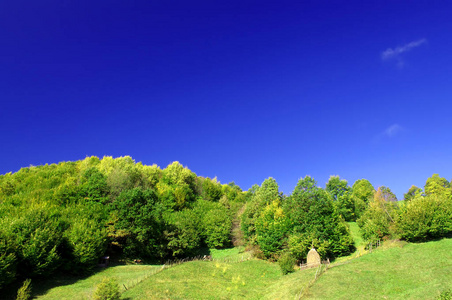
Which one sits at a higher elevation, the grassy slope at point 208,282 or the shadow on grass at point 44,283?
the shadow on grass at point 44,283

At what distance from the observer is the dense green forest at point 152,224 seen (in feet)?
108

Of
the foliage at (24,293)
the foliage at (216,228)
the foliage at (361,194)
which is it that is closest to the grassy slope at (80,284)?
Result: the foliage at (24,293)

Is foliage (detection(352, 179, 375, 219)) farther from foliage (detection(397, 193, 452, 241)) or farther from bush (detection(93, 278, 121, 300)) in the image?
bush (detection(93, 278, 121, 300))

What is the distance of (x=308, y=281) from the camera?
105 feet

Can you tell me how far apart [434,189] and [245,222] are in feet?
212

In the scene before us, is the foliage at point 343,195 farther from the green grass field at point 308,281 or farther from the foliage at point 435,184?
the green grass field at point 308,281

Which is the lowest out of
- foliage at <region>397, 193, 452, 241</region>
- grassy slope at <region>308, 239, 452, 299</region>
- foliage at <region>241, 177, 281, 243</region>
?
grassy slope at <region>308, 239, 452, 299</region>

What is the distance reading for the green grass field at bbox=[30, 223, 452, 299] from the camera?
89.4ft

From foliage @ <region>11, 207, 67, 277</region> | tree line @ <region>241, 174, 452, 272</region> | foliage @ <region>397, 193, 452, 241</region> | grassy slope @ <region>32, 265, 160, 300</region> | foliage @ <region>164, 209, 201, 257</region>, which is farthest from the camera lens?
foliage @ <region>164, 209, 201, 257</region>

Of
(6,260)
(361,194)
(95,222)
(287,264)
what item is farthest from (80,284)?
(361,194)

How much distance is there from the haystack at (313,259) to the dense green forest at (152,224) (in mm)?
2198

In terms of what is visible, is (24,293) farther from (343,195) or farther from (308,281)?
(343,195)

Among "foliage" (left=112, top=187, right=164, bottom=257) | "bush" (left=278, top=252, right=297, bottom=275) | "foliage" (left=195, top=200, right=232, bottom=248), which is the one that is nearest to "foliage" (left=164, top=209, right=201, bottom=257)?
"foliage" (left=112, top=187, right=164, bottom=257)

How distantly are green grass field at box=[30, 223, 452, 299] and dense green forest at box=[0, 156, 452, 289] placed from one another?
335 cm
